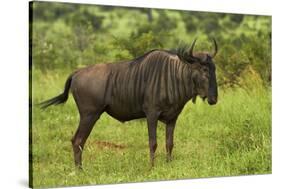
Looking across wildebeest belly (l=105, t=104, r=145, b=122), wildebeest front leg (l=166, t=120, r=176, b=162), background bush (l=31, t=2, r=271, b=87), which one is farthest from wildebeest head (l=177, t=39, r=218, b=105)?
wildebeest belly (l=105, t=104, r=145, b=122)

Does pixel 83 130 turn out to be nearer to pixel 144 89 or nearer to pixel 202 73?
pixel 144 89

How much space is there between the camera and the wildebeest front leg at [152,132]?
22.5 ft

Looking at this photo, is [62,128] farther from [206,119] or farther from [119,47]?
[206,119]

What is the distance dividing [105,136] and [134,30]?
106 centimetres

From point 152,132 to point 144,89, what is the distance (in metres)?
0.42

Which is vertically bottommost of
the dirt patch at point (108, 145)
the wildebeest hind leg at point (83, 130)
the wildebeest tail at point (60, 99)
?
the dirt patch at point (108, 145)

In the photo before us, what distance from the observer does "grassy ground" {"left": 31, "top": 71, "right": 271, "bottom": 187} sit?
6.59 meters

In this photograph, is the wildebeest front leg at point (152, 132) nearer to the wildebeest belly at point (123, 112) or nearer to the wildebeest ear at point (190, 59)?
the wildebeest belly at point (123, 112)

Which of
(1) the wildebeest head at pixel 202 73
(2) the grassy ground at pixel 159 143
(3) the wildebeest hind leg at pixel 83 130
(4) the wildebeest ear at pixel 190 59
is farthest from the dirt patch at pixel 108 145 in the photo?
(4) the wildebeest ear at pixel 190 59

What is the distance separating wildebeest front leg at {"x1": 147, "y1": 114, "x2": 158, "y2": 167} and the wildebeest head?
19.5 inches

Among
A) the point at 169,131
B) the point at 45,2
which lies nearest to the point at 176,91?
the point at 169,131

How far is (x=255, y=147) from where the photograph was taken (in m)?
7.58

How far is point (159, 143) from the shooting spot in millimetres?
7055

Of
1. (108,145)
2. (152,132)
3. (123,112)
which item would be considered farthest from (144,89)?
(108,145)
